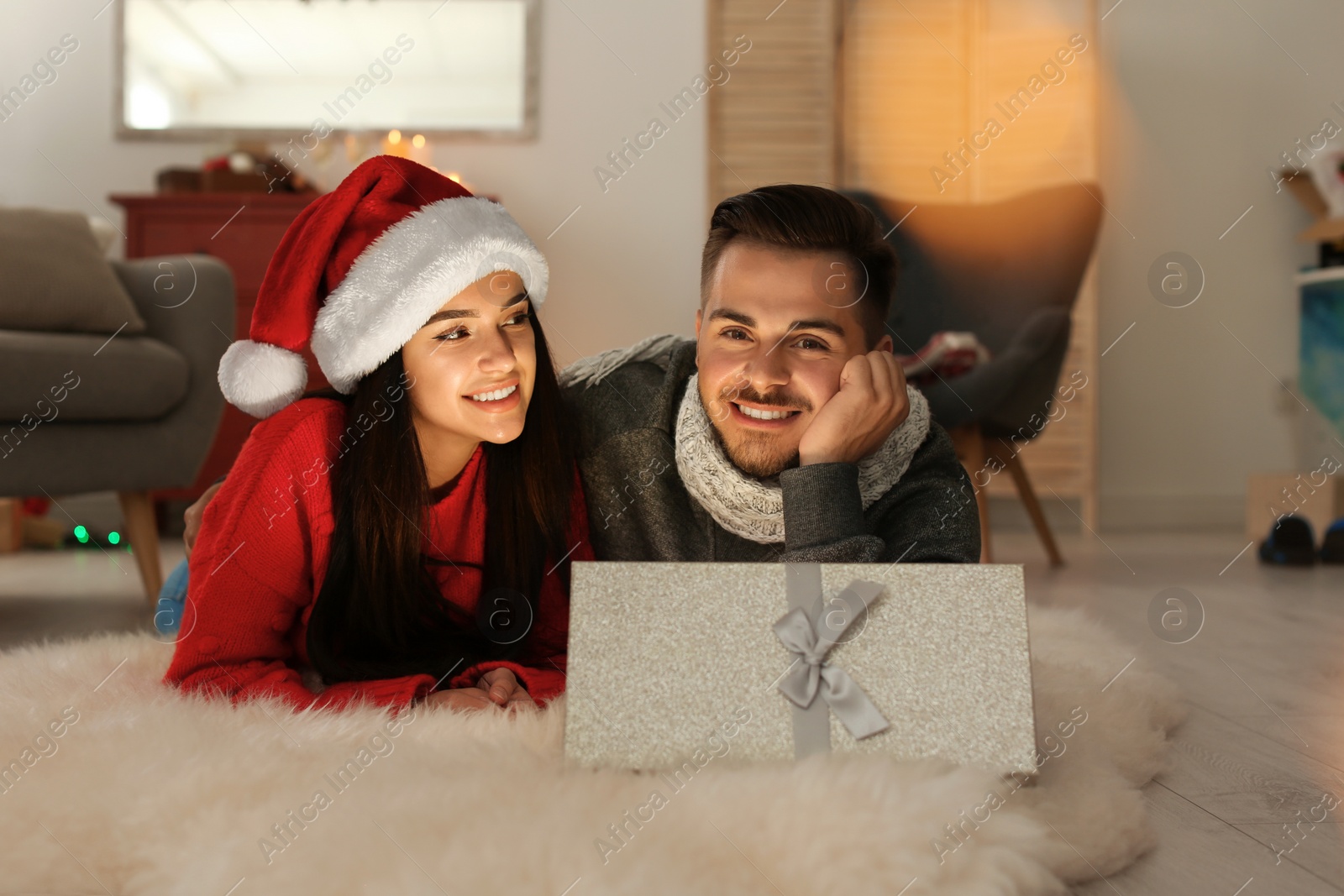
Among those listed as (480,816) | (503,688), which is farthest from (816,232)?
(480,816)

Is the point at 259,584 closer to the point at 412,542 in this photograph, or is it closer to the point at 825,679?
the point at 412,542

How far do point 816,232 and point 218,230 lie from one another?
7.52 feet

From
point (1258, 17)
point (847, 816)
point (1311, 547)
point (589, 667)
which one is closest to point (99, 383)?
point (589, 667)

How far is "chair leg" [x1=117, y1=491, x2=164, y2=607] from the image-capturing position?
1727 mm

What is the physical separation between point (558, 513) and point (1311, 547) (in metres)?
2.19

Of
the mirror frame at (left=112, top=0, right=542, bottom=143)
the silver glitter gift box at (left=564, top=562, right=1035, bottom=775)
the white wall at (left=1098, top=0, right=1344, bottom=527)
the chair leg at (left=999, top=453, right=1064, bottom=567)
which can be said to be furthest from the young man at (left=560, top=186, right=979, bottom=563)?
the white wall at (left=1098, top=0, right=1344, bottom=527)

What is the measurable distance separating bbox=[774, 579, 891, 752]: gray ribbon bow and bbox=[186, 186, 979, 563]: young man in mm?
151

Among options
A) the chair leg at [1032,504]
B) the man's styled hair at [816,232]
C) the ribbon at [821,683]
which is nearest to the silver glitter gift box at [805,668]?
the ribbon at [821,683]

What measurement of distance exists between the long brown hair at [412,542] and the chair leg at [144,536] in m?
0.84

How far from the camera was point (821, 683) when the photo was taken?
0.74 meters

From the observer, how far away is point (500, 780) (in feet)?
2.32

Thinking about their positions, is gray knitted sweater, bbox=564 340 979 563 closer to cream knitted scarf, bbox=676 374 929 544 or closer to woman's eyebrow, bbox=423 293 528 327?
cream knitted scarf, bbox=676 374 929 544

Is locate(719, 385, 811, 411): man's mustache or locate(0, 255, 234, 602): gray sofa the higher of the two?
locate(719, 385, 811, 411): man's mustache

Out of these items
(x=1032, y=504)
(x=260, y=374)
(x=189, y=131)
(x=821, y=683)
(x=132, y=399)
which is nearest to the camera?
(x=821, y=683)
